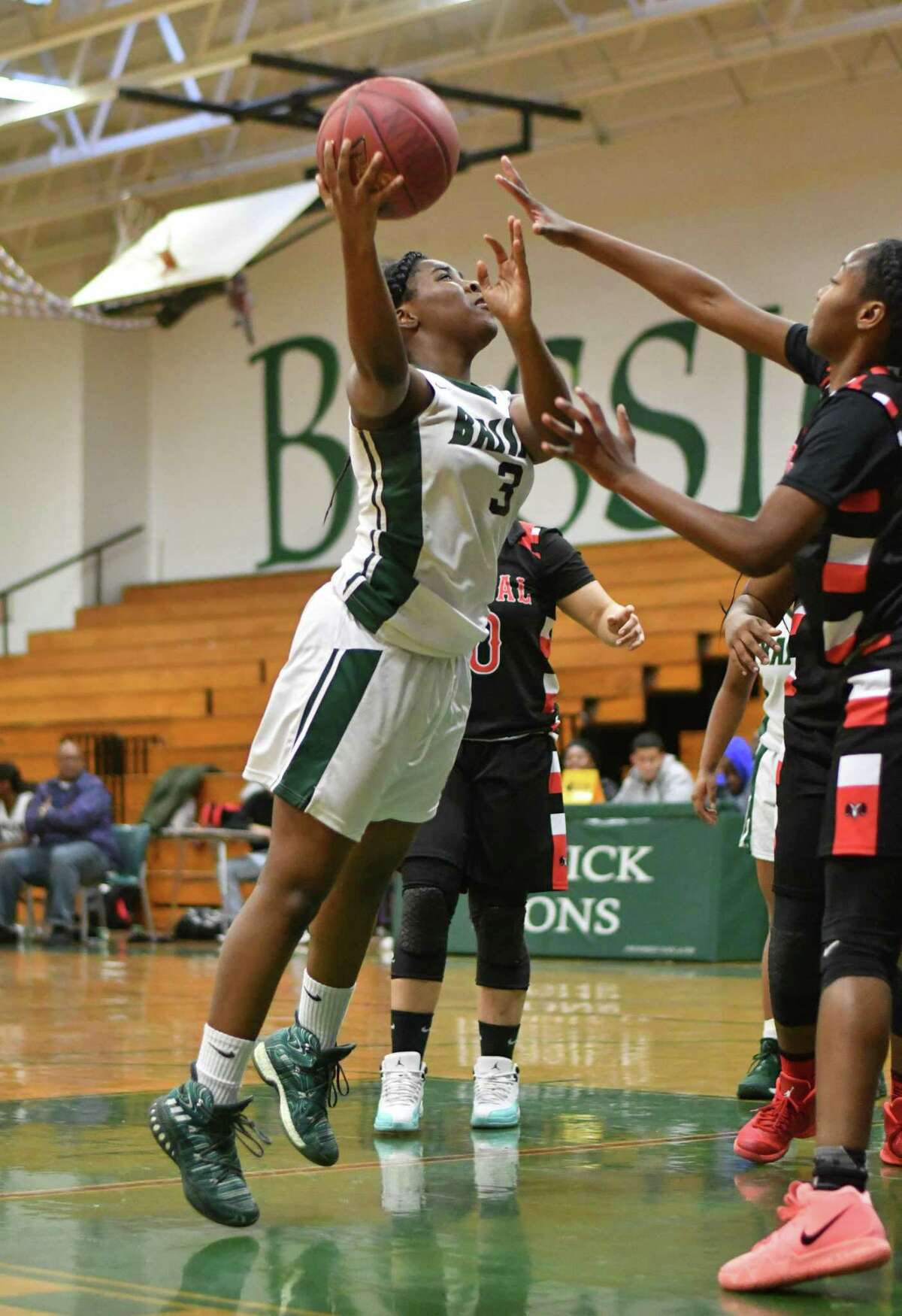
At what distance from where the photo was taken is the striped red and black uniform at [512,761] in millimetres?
4551

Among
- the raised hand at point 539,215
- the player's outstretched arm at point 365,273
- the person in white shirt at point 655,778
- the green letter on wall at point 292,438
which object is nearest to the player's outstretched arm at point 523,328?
the raised hand at point 539,215

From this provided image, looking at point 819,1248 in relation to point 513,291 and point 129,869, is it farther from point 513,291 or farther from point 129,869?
point 129,869

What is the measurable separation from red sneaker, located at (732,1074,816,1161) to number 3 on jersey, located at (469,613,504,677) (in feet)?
4.39

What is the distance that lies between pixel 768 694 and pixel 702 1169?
77.2 inches

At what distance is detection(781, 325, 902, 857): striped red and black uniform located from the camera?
290 centimetres

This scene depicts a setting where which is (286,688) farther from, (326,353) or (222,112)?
(326,353)

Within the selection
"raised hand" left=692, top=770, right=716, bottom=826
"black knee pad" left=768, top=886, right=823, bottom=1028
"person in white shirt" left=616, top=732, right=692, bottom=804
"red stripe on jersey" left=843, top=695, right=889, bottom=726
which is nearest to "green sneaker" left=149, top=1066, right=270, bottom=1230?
"black knee pad" left=768, top=886, right=823, bottom=1028

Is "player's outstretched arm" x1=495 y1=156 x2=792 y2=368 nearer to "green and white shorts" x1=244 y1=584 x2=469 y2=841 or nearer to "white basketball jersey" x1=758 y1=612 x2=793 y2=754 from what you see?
"green and white shorts" x1=244 y1=584 x2=469 y2=841

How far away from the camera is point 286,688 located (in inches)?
133

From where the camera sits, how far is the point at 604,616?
4539mm

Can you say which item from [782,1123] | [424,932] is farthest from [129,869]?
[782,1123]

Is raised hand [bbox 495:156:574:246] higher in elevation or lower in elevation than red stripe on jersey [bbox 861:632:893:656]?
higher

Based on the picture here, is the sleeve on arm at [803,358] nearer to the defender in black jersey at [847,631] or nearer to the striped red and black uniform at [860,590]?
the defender in black jersey at [847,631]

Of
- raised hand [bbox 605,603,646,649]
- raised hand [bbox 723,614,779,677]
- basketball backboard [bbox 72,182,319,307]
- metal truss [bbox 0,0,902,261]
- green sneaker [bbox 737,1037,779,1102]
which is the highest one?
metal truss [bbox 0,0,902,261]
